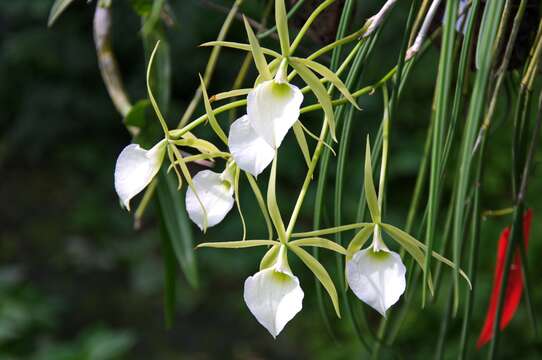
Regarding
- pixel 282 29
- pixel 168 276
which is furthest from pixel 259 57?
pixel 168 276

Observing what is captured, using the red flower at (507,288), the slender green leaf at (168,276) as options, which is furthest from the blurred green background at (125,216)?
the red flower at (507,288)

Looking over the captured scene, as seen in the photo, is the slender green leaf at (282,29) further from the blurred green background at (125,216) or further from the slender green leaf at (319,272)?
the blurred green background at (125,216)

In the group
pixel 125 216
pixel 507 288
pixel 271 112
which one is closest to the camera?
pixel 271 112

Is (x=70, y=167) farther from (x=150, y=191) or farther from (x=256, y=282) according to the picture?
(x=256, y=282)

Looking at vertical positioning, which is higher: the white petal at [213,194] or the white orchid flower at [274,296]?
the white petal at [213,194]

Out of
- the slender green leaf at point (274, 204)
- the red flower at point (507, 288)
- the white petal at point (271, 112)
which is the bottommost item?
the red flower at point (507, 288)

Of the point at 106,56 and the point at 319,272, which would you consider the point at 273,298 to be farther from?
the point at 106,56

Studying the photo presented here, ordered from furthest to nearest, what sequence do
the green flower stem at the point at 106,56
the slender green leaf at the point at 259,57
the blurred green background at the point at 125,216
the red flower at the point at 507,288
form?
the blurred green background at the point at 125,216
the green flower stem at the point at 106,56
the red flower at the point at 507,288
the slender green leaf at the point at 259,57
